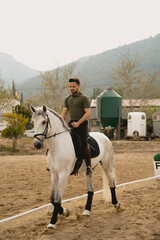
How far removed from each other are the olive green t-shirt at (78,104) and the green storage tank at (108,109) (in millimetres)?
23559

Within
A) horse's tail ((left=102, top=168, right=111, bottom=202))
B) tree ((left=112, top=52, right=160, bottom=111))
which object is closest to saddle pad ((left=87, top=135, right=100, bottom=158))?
horse's tail ((left=102, top=168, right=111, bottom=202))

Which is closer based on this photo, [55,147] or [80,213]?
[55,147]

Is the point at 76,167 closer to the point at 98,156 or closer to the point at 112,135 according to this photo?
the point at 98,156

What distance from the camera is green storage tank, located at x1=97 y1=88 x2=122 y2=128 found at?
2864 centimetres

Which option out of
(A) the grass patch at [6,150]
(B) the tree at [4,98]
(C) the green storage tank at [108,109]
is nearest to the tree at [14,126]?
(A) the grass patch at [6,150]

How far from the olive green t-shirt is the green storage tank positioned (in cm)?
2356

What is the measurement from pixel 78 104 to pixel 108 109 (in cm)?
2379

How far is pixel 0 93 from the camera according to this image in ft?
70.2

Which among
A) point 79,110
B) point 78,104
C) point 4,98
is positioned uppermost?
point 4,98

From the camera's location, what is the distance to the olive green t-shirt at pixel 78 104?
16.7 ft

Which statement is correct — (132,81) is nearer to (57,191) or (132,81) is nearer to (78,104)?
(78,104)

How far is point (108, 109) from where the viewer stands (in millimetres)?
28703

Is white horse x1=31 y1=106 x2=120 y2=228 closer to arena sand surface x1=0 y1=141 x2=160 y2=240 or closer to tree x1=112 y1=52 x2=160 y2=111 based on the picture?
arena sand surface x1=0 y1=141 x2=160 y2=240

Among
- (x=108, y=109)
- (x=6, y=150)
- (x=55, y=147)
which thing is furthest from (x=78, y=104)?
(x=108, y=109)
